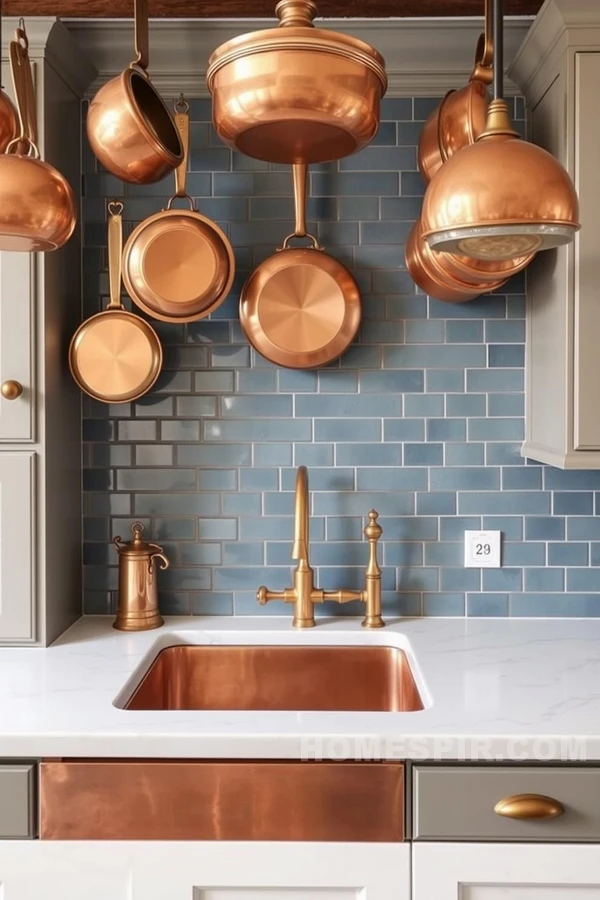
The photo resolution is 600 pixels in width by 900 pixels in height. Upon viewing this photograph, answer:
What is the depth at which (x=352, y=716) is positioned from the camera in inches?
52.1

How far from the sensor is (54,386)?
173 centimetres

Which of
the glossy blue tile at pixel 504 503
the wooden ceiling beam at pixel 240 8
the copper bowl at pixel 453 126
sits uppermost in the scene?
the wooden ceiling beam at pixel 240 8

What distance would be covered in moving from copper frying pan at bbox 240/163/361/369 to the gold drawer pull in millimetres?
987

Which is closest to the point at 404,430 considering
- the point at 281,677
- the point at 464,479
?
the point at 464,479

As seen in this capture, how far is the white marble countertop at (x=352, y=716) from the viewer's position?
1246mm

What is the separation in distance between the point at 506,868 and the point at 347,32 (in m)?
1.66

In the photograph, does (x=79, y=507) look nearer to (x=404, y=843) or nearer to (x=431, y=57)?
(x=404, y=843)

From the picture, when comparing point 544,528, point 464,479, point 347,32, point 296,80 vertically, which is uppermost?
point 347,32

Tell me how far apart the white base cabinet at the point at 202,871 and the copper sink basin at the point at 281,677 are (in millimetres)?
501

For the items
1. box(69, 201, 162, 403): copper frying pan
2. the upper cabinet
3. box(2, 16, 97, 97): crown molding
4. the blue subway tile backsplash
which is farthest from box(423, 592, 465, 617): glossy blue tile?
box(2, 16, 97, 97): crown molding

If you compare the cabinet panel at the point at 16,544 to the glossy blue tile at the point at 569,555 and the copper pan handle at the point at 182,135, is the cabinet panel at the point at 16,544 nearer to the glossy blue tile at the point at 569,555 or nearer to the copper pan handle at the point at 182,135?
the copper pan handle at the point at 182,135

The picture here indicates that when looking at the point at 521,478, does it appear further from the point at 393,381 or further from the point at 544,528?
the point at 393,381

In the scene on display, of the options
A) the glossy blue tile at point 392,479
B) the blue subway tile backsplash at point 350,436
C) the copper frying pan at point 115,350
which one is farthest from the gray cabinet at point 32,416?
the glossy blue tile at point 392,479

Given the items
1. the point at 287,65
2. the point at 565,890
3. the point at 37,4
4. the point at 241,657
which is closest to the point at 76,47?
the point at 37,4
